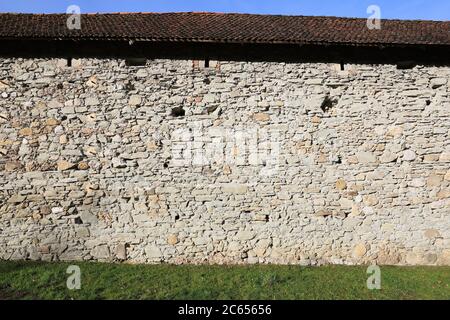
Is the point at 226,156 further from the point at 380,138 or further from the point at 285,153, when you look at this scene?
the point at 380,138

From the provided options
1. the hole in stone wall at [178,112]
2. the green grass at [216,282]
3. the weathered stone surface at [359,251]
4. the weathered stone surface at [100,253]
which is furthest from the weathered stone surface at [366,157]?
the weathered stone surface at [100,253]

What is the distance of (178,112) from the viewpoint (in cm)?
726

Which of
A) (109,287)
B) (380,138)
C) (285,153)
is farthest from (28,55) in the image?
(380,138)

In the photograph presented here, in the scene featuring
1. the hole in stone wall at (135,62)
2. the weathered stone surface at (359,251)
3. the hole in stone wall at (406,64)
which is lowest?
the weathered stone surface at (359,251)

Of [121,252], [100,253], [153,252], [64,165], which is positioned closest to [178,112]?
[64,165]

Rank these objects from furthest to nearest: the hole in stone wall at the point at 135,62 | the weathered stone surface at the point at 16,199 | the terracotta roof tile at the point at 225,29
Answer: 1. the hole in stone wall at the point at 135,62
2. the terracotta roof tile at the point at 225,29
3. the weathered stone surface at the point at 16,199

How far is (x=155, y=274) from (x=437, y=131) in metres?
5.69

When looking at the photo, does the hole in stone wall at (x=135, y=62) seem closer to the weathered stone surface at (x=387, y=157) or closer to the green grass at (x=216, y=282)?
the green grass at (x=216, y=282)

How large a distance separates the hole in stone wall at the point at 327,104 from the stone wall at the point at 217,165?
0.02 meters

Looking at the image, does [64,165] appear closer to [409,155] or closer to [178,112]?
[178,112]

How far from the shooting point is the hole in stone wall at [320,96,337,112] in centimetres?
736

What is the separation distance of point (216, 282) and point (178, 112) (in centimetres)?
311

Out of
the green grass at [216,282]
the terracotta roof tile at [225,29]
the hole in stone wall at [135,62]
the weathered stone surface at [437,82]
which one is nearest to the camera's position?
the green grass at [216,282]

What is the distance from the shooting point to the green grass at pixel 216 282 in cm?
551
